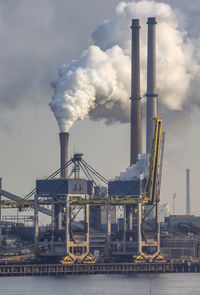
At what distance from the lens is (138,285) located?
199250 mm

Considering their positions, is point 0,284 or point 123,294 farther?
point 0,284

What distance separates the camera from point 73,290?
190125 millimetres

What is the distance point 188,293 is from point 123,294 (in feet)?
29.5

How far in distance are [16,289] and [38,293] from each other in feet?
19.8

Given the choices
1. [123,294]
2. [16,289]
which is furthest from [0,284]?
[123,294]

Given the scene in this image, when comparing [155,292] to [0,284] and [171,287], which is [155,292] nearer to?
[171,287]

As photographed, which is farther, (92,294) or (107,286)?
(107,286)

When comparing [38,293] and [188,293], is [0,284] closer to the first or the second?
[38,293]

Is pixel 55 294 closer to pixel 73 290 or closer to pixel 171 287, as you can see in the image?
pixel 73 290

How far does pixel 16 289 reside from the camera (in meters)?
190

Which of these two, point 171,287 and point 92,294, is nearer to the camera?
point 92,294

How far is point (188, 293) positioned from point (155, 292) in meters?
4.62

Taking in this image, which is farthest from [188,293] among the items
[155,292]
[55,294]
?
A: [55,294]

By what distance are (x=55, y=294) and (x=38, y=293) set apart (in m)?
2.33
